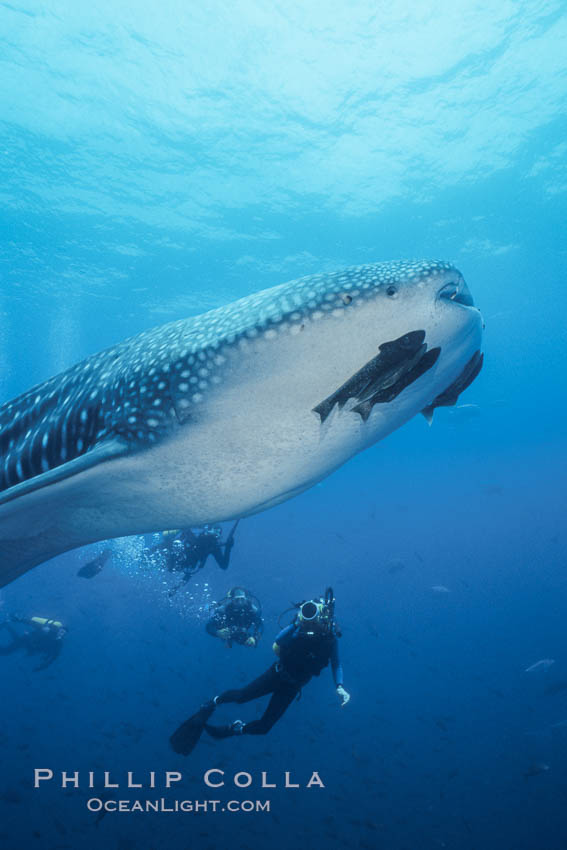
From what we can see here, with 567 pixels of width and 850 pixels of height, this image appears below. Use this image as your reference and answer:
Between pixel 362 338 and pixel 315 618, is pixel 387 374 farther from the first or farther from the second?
pixel 315 618

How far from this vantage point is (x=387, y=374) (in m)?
2.04

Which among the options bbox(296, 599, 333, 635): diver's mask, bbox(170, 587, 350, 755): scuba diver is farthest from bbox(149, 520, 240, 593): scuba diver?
bbox(296, 599, 333, 635): diver's mask

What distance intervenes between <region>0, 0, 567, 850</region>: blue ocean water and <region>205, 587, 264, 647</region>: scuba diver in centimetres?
414

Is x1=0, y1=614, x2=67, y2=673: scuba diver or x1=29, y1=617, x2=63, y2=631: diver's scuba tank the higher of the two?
x1=29, y1=617, x2=63, y2=631: diver's scuba tank

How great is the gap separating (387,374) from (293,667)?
6.14 m

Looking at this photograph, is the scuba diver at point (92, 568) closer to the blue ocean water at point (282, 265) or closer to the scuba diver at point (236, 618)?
the blue ocean water at point (282, 265)

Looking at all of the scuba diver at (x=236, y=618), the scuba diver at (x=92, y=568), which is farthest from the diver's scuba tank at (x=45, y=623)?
the scuba diver at (x=236, y=618)

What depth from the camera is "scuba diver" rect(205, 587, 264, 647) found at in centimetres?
995

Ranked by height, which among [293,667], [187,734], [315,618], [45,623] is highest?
[315,618]

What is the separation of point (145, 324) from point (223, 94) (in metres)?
23.9

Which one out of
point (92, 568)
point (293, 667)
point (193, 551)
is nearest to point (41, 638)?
point (92, 568)

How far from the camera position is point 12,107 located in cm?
1792

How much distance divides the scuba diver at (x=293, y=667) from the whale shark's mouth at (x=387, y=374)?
16.4 ft

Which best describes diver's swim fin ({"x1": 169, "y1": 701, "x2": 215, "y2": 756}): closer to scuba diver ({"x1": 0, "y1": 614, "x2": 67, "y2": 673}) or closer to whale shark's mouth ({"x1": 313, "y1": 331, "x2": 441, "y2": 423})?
whale shark's mouth ({"x1": 313, "y1": 331, "x2": 441, "y2": 423})
